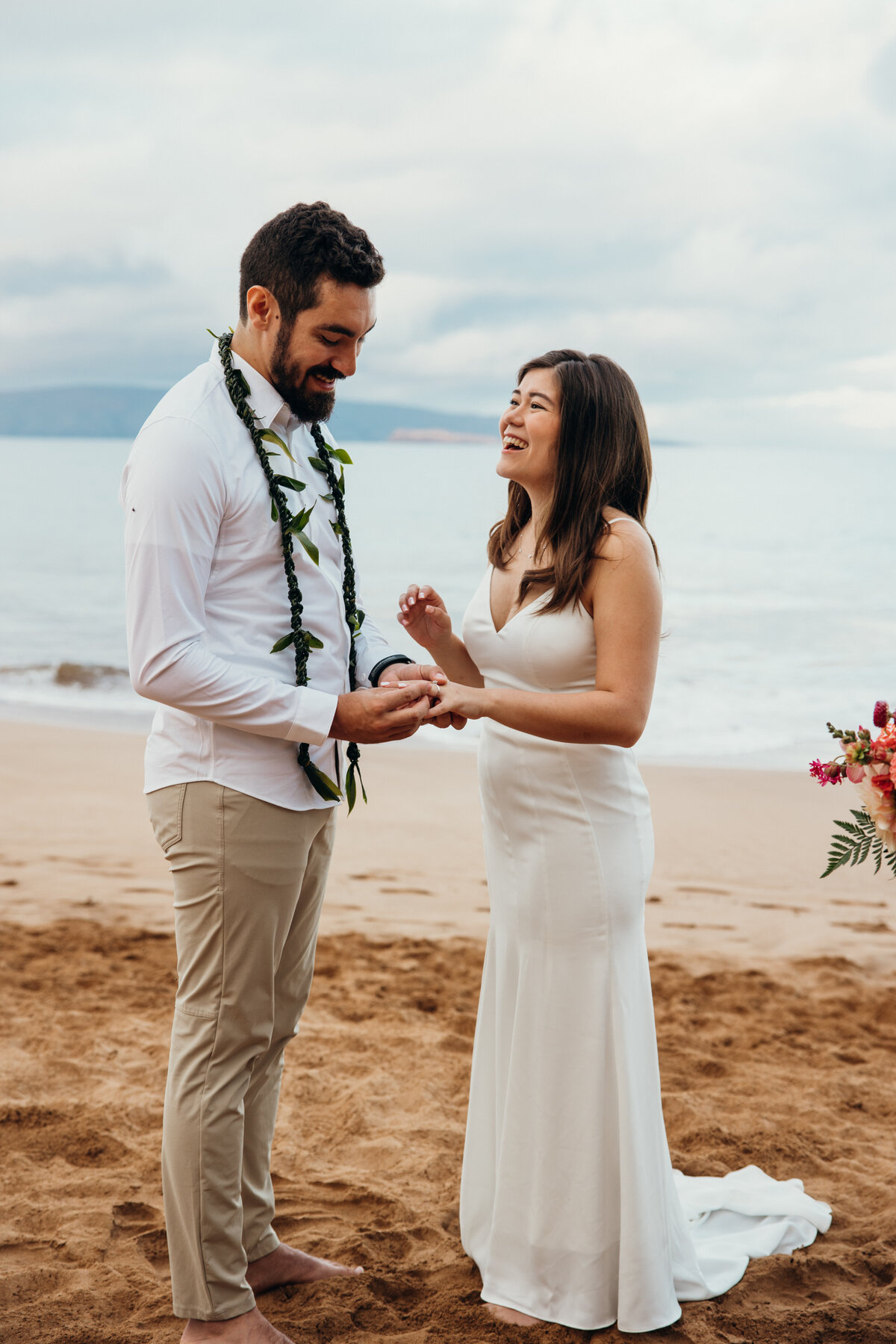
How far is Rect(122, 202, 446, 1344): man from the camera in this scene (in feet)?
8.21

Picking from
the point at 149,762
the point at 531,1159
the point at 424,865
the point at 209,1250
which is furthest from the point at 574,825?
the point at 424,865

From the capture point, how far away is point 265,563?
2664 mm

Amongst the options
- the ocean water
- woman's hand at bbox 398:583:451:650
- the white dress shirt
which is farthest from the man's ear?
the ocean water

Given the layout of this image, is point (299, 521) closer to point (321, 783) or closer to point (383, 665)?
point (383, 665)

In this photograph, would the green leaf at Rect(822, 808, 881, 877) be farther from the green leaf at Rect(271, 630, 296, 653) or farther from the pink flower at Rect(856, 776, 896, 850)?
the green leaf at Rect(271, 630, 296, 653)

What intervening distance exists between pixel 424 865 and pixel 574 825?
15.3ft

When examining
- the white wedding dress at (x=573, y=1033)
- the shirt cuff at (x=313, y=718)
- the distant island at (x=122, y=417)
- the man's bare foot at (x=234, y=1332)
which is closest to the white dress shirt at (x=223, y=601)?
the shirt cuff at (x=313, y=718)

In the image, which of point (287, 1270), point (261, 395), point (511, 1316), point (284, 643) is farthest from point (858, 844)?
point (287, 1270)

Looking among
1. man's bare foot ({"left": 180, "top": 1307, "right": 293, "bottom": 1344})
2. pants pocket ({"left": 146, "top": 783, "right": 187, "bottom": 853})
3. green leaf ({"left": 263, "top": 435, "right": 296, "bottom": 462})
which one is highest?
green leaf ({"left": 263, "top": 435, "right": 296, "bottom": 462})

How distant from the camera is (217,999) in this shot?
8.69 feet

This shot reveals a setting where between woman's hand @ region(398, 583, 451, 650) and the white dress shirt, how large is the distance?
1.26 feet

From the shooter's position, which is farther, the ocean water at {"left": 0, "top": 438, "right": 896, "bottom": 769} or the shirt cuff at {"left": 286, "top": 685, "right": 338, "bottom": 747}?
the ocean water at {"left": 0, "top": 438, "right": 896, "bottom": 769}

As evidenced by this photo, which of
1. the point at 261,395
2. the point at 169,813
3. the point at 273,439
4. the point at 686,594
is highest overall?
the point at 686,594

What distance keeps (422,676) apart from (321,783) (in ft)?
1.27
